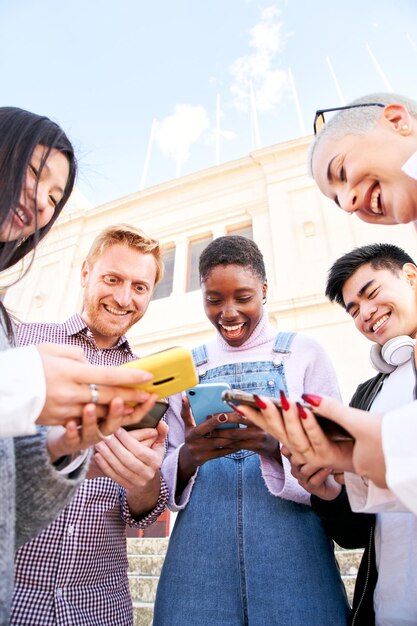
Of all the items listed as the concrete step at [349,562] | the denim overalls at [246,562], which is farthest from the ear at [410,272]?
the concrete step at [349,562]

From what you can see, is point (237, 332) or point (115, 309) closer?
point (237, 332)

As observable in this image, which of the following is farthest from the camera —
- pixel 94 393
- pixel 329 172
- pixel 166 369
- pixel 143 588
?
pixel 143 588

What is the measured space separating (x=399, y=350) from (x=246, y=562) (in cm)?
115

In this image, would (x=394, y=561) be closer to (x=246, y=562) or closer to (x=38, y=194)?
(x=246, y=562)

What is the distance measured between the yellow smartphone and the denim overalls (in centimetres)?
76

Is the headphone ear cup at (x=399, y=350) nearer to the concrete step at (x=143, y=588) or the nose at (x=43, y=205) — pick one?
the nose at (x=43, y=205)

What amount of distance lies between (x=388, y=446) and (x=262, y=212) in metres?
8.56

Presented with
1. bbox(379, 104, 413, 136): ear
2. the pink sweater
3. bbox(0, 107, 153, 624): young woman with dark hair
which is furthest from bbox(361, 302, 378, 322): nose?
bbox(0, 107, 153, 624): young woman with dark hair

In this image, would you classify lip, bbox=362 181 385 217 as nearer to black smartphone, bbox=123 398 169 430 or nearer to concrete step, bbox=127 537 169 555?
black smartphone, bbox=123 398 169 430

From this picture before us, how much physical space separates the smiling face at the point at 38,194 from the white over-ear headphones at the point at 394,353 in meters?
1.65

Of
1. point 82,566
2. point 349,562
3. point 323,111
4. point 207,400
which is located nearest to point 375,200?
point 323,111

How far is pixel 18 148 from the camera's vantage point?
1.34 meters

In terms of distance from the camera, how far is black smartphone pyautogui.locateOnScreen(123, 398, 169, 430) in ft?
4.18

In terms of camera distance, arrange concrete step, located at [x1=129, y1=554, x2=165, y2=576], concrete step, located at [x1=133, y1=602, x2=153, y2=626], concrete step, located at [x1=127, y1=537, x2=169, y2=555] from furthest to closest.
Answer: concrete step, located at [x1=127, y1=537, x2=169, y2=555] → concrete step, located at [x1=129, y1=554, x2=165, y2=576] → concrete step, located at [x1=133, y1=602, x2=153, y2=626]
